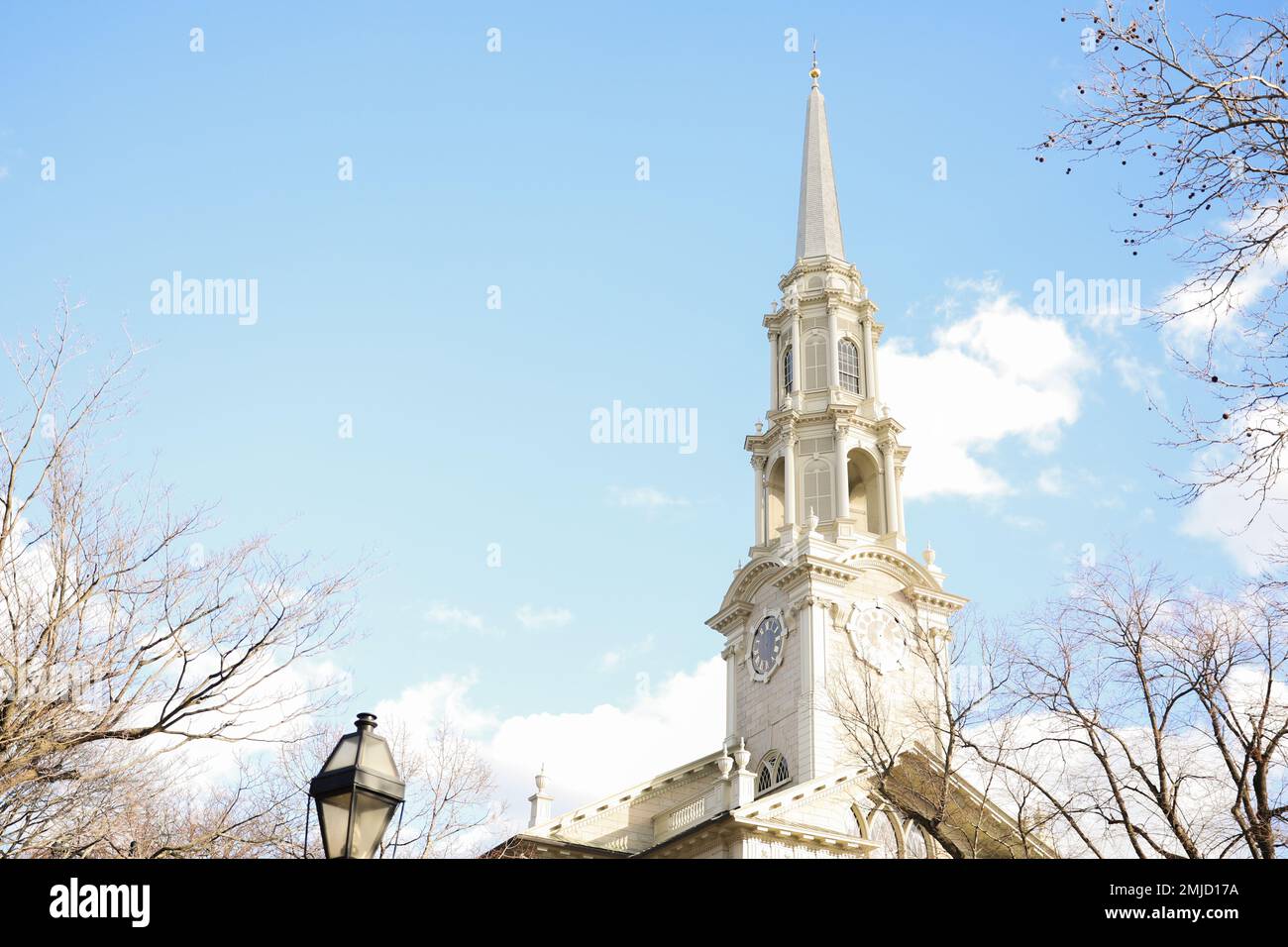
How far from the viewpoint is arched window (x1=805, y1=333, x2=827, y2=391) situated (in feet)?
175

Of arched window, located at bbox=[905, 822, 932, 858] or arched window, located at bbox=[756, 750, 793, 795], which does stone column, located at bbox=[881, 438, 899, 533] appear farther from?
arched window, located at bbox=[905, 822, 932, 858]

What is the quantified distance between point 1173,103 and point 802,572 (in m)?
35.5

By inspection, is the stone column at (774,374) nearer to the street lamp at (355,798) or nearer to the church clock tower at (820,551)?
the church clock tower at (820,551)

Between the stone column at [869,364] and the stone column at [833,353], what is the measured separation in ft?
4.45

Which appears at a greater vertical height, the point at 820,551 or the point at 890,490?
the point at 890,490

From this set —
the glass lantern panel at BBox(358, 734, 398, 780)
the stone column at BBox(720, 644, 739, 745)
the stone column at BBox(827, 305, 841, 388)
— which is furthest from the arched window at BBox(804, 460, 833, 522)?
the glass lantern panel at BBox(358, 734, 398, 780)

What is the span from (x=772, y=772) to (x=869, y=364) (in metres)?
18.8

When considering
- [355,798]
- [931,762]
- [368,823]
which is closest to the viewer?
[355,798]

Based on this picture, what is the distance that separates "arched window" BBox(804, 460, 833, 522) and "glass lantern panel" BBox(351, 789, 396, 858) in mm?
41727

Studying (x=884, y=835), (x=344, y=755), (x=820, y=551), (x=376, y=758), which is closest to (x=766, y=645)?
(x=820, y=551)

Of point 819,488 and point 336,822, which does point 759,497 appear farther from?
point 336,822

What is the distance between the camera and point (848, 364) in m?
54.3
